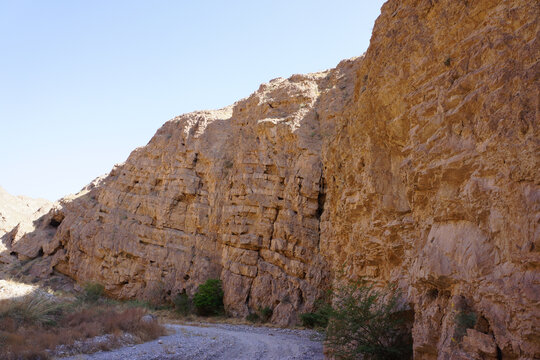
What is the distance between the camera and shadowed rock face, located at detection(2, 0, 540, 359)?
233 inches

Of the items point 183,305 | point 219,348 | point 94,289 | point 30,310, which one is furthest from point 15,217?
point 219,348

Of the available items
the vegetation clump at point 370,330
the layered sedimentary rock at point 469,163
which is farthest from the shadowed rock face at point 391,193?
A: the vegetation clump at point 370,330

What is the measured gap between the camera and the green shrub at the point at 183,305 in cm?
2789

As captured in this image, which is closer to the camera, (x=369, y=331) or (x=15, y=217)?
(x=369, y=331)

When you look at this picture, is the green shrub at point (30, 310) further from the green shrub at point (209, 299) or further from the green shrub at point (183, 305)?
the green shrub at point (183, 305)

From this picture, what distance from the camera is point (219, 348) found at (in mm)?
13992

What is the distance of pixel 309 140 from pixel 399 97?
52.5 feet

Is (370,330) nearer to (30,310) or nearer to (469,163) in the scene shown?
(469,163)

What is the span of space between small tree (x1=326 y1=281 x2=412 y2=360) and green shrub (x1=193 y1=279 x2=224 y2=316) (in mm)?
17653

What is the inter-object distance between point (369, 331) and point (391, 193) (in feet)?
14.7

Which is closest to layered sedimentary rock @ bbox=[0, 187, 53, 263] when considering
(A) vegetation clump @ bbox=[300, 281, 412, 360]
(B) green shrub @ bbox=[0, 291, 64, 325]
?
(B) green shrub @ bbox=[0, 291, 64, 325]

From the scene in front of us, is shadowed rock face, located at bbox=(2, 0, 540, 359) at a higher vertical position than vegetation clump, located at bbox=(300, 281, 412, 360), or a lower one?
higher

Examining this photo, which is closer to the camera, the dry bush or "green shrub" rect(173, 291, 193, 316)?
the dry bush

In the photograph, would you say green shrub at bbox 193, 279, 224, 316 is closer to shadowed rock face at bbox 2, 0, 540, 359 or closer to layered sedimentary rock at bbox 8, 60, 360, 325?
layered sedimentary rock at bbox 8, 60, 360, 325
